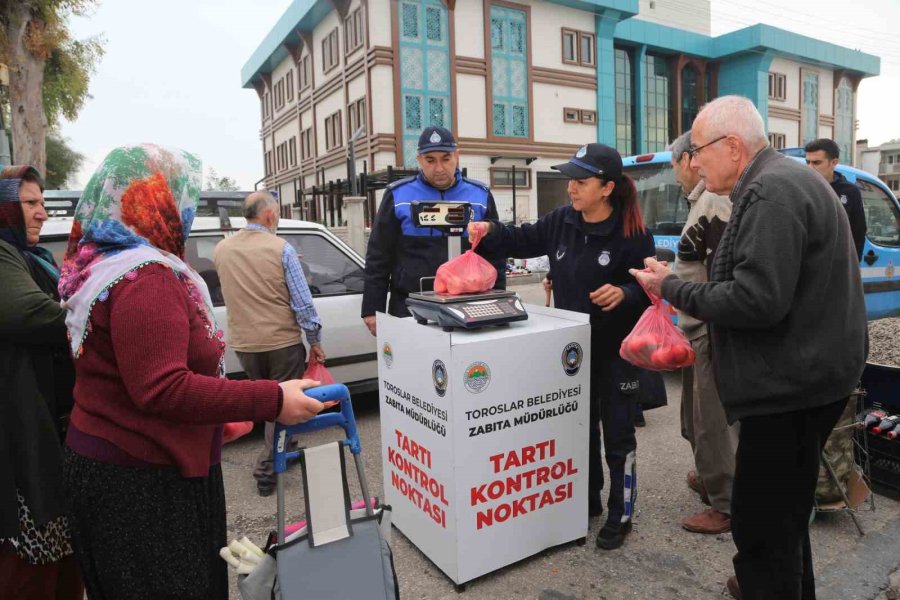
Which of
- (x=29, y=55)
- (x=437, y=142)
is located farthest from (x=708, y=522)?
(x=29, y=55)

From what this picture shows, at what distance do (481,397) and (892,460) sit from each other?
2695mm

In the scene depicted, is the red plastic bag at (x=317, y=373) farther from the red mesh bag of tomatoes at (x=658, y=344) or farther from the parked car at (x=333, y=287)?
the red mesh bag of tomatoes at (x=658, y=344)

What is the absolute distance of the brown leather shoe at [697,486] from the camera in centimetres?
345

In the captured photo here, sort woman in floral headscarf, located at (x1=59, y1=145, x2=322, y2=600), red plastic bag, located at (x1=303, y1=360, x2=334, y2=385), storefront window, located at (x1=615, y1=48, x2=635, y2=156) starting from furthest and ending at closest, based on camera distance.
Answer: storefront window, located at (x1=615, y1=48, x2=635, y2=156) < red plastic bag, located at (x1=303, y1=360, x2=334, y2=385) < woman in floral headscarf, located at (x1=59, y1=145, x2=322, y2=600)

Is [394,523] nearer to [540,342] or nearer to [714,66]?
[540,342]

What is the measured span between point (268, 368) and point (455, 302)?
6.21 feet

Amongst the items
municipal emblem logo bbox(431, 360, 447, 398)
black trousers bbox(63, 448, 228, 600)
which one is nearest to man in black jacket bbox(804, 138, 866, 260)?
municipal emblem logo bbox(431, 360, 447, 398)

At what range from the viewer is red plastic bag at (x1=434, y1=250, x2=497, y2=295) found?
270 centimetres

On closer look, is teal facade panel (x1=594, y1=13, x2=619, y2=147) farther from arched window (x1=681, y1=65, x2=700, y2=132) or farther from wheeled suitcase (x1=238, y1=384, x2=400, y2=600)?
wheeled suitcase (x1=238, y1=384, x2=400, y2=600)

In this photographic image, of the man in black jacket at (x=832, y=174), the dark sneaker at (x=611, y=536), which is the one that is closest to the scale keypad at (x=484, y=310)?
the dark sneaker at (x=611, y=536)

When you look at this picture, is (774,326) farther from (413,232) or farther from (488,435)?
(413,232)

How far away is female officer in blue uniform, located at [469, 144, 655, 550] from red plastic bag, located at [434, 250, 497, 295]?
0.24 meters

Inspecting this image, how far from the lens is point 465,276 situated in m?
2.72

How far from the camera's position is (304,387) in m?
1.60
